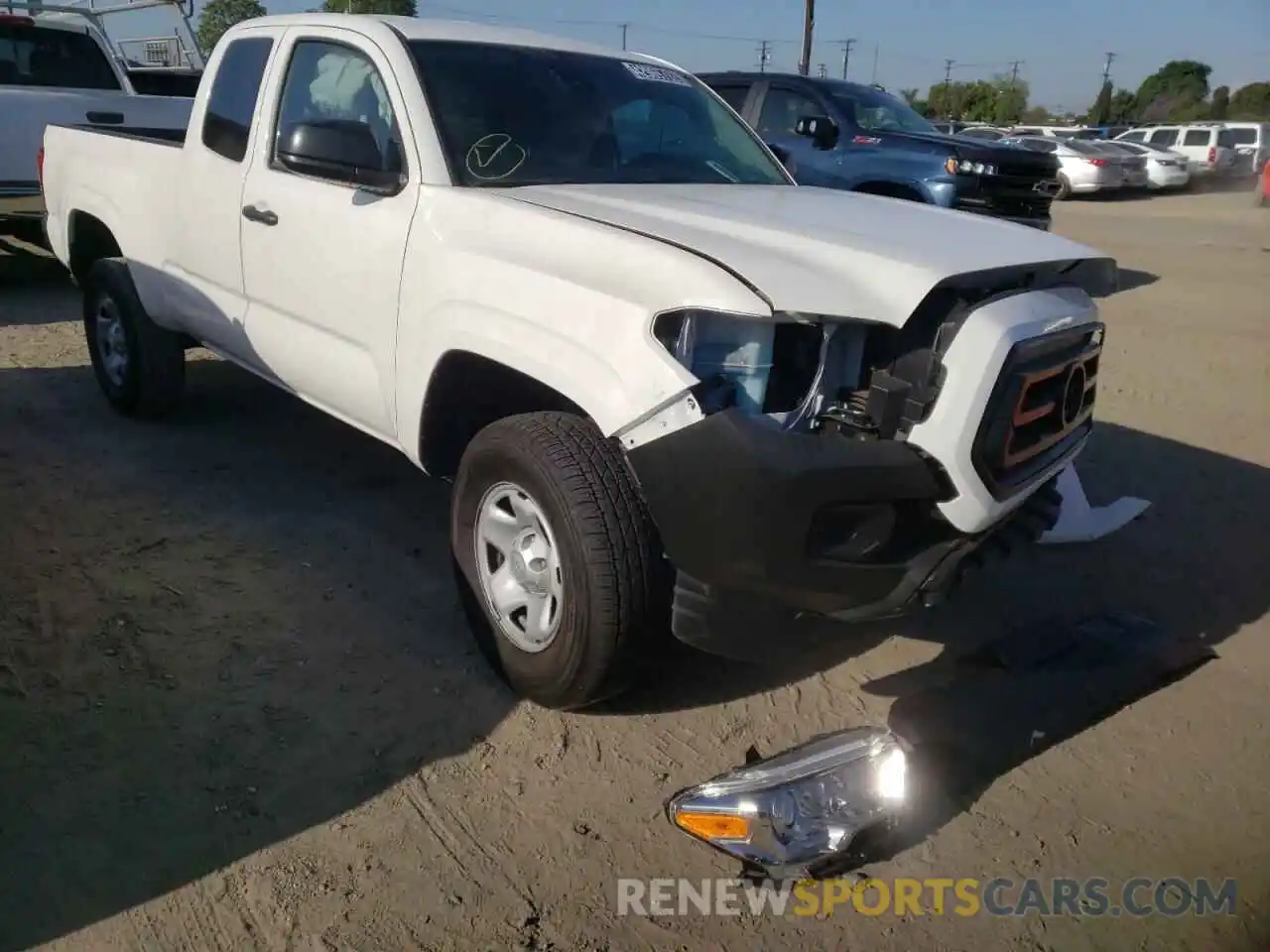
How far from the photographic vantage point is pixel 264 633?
3.66 metres

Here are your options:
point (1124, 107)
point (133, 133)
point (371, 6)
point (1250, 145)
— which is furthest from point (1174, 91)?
point (133, 133)

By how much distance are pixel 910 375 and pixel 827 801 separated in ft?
3.53

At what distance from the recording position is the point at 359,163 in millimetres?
3586

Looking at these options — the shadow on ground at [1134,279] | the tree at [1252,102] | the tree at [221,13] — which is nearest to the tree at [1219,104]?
the tree at [1252,102]

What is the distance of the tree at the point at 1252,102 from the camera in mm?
55188

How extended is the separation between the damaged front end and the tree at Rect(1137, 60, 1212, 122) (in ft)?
199

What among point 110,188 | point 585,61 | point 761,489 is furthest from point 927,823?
point 110,188

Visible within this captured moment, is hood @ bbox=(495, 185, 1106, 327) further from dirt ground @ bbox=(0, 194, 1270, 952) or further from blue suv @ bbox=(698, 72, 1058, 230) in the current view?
blue suv @ bbox=(698, 72, 1058, 230)

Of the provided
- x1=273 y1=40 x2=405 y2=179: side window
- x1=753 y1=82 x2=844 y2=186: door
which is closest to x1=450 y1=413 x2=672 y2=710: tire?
x1=273 y1=40 x2=405 y2=179: side window

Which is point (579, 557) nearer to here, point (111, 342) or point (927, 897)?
point (927, 897)

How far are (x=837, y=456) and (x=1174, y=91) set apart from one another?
70.8 m

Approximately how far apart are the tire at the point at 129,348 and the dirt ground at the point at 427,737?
1.44 feet

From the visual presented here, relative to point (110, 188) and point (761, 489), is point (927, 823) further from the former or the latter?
point (110, 188)

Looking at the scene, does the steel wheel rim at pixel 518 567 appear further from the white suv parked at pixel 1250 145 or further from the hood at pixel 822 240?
the white suv parked at pixel 1250 145
